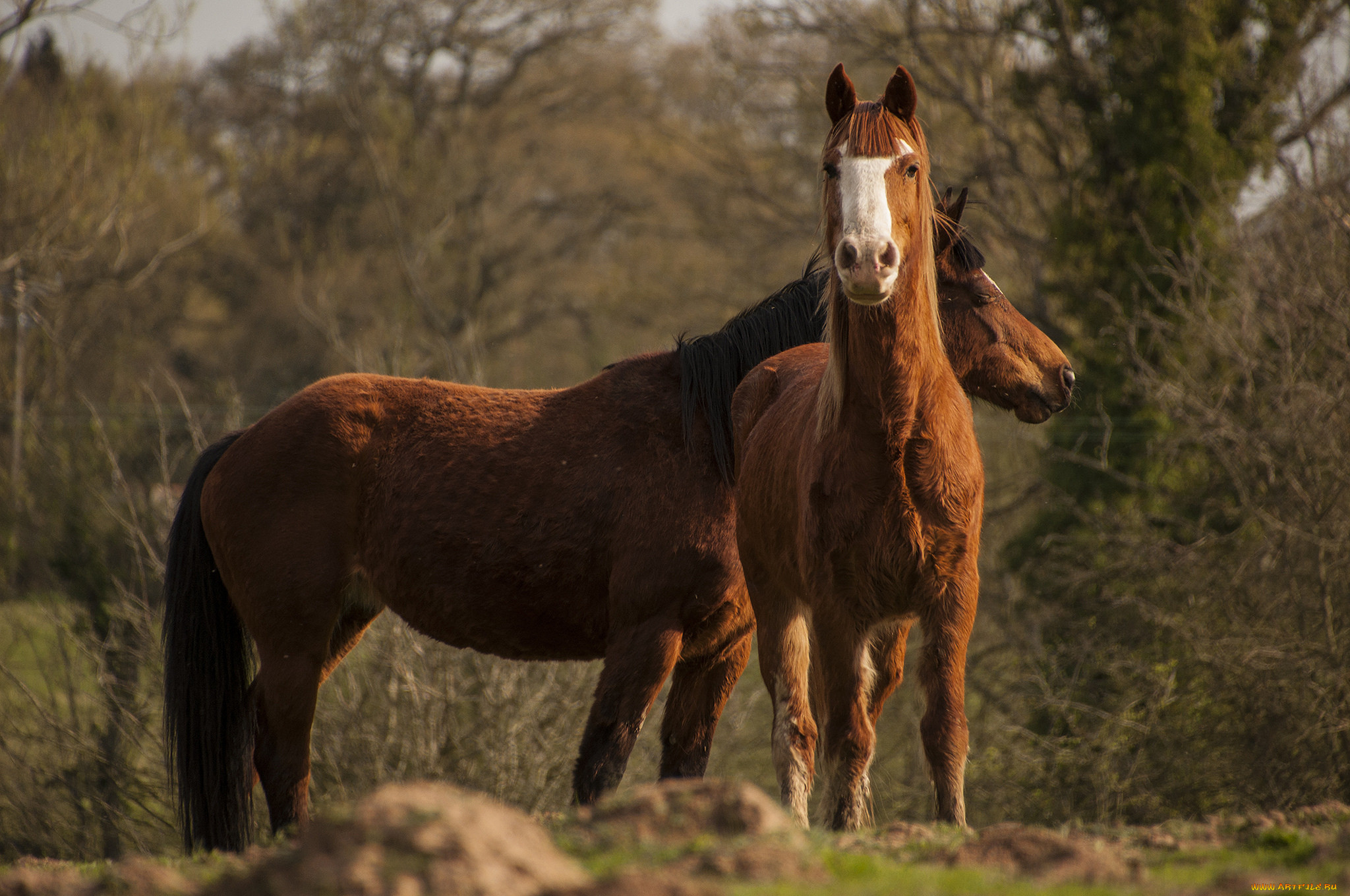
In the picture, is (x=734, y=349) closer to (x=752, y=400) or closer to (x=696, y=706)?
(x=752, y=400)

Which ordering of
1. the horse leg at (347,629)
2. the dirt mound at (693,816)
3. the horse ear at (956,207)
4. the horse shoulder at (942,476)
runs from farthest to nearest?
the horse leg at (347,629) < the horse ear at (956,207) < the horse shoulder at (942,476) < the dirt mound at (693,816)

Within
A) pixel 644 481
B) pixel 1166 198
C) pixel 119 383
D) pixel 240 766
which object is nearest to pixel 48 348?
pixel 119 383

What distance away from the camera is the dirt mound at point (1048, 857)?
2582 millimetres

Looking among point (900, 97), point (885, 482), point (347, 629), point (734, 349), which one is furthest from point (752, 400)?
point (347, 629)

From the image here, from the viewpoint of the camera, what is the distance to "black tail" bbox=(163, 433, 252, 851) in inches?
194

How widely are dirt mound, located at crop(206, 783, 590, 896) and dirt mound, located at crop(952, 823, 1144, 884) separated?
1029mm

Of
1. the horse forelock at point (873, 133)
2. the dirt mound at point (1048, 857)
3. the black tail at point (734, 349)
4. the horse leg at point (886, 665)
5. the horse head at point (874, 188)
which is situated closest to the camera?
the dirt mound at point (1048, 857)

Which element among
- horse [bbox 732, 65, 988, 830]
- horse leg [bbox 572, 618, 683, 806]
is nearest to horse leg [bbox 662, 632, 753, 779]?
horse leg [bbox 572, 618, 683, 806]

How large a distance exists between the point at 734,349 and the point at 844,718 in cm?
208

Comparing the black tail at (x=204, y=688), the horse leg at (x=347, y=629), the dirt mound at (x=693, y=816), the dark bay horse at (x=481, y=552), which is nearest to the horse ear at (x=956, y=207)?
the dark bay horse at (x=481, y=552)

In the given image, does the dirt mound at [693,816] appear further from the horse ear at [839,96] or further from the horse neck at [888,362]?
the horse ear at [839,96]

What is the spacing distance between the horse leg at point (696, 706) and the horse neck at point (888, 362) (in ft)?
5.46

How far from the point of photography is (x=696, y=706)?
496 centimetres

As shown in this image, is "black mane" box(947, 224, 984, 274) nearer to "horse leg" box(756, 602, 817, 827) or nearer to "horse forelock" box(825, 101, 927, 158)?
"horse forelock" box(825, 101, 927, 158)
